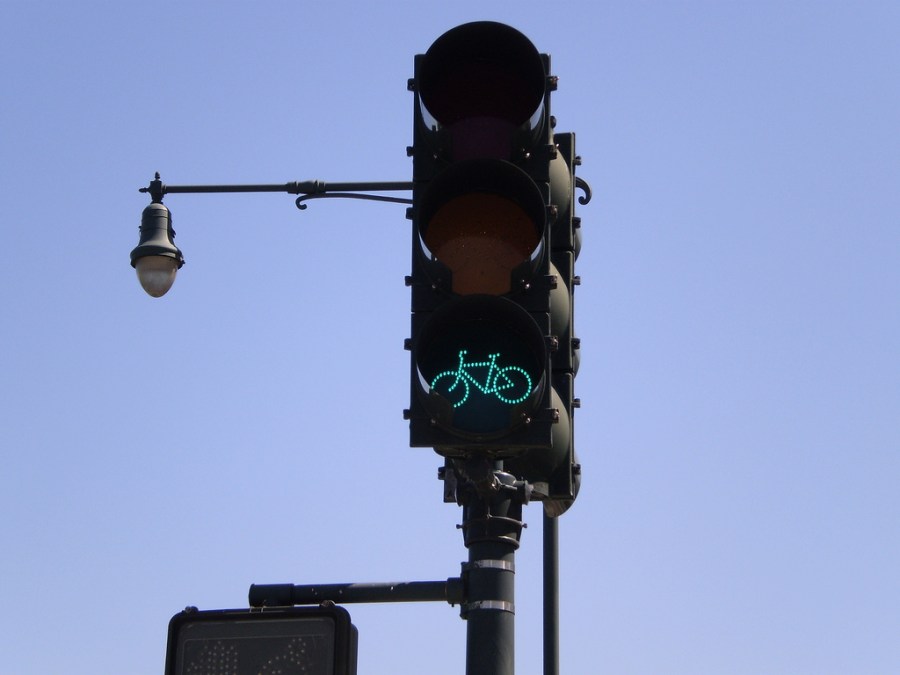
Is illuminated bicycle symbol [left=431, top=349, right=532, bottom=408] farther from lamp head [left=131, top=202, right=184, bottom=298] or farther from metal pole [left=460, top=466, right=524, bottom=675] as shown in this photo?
lamp head [left=131, top=202, right=184, bottom=298]

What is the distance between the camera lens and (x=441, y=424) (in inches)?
188

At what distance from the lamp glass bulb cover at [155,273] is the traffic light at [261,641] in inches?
197

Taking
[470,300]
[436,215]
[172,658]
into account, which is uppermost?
[436,215]

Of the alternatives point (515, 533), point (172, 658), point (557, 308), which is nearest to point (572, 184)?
point (557, 308)

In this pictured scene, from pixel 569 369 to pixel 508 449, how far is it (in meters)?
0.73

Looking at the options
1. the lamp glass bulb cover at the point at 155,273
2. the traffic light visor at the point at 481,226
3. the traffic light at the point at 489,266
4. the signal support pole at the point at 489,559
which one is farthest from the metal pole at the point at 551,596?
A: the lamp glass bulb cover at the point at 155,273

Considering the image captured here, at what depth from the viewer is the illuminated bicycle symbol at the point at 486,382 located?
4871 mm

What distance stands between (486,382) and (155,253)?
469cm

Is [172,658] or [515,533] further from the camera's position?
[515,533]

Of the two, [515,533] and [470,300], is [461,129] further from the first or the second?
[515,533]

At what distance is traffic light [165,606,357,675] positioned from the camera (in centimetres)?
427

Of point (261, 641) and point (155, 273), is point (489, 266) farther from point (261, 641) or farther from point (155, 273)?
point (155, 273)

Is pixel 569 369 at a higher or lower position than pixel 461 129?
lower

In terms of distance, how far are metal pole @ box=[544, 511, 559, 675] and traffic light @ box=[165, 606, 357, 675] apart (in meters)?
3.30
